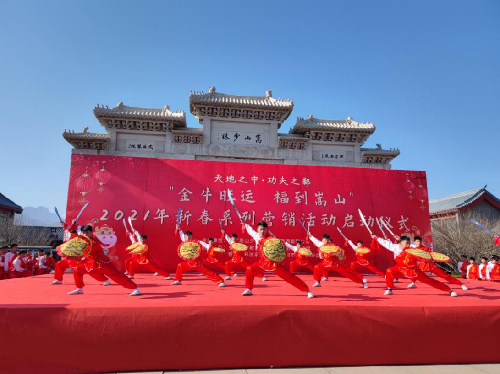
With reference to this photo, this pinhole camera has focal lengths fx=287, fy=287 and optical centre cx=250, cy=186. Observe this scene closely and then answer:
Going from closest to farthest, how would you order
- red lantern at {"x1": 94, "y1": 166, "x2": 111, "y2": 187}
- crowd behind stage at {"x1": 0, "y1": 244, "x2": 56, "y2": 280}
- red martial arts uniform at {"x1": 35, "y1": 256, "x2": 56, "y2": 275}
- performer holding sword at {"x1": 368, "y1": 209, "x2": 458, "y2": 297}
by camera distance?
performer holding sword at {"x1": 368, "y1": 209, "x2": 458, "y2": 297} → red lantern at {"x1": 94, "y1": 166, "x2": 111, "y2": 187} → crowd behind stage at {"x1": 0, "y1": 244, "x2": 56, "y2": 280} → red martial arts uniform at {"x1": 35, "y1": 256, "x2": 56, "y2": 275}

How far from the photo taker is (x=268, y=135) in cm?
1593

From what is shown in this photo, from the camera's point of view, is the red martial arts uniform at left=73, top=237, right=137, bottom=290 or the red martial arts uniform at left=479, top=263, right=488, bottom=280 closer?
the red martial arts uniform at left=73, top=237, right=137, bottom=290

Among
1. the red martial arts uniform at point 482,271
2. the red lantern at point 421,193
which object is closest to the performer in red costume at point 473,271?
the red martial arts uniform at point 482,271

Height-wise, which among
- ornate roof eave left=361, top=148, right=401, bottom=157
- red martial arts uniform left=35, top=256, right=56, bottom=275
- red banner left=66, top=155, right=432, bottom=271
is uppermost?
ornate roof eave left=361, top=148, right=401, bottom=157

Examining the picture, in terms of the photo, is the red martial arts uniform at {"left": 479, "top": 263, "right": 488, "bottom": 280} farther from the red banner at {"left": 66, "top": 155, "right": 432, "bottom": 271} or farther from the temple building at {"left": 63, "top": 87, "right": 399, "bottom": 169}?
the temple building at {"left": 63, "top": 87, "right": 399, "bottom": 169}

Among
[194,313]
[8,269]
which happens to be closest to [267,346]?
[194,313]

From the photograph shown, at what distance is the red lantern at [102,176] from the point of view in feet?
23.1

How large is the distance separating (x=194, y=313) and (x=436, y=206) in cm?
1965

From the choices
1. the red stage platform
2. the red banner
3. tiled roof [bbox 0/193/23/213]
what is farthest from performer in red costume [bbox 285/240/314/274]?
tiled roof [bbox 0/193/23/213]

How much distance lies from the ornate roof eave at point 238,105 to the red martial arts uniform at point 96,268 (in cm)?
1243

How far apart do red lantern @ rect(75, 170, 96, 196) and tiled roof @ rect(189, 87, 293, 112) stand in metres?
9.40

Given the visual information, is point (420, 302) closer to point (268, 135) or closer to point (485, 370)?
point (485, 370)

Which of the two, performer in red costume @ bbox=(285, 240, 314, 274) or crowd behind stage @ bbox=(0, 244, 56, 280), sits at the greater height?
performer in red costume @ bbox=(285, 240, 314, 274)

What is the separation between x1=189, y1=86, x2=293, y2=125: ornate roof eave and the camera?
50.5 ft
